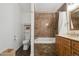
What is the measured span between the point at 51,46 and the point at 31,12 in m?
0.79

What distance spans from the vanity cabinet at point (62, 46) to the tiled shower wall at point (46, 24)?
17cm

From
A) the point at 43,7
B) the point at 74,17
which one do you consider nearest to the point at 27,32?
the point at 43,7

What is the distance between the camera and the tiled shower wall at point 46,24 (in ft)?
7.45

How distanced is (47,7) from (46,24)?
0.33 meters

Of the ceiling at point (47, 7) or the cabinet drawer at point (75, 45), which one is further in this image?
the ceiling at point (47, 7)

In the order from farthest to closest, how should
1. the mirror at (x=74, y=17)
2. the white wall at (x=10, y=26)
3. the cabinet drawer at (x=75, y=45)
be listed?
the mirror at (x=74, y=17) < the white wall at (x=10, y=26) < the cabinet drawer at (x=75, y=45)

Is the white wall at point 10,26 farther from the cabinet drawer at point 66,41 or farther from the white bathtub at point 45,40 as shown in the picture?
the cabinet drawer at point 66,41

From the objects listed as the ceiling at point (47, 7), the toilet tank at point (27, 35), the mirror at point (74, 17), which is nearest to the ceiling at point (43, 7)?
the ceiling at point (47, 7)

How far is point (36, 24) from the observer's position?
231cm

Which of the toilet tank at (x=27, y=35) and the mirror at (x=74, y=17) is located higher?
the mirror at (x=74, y=17)

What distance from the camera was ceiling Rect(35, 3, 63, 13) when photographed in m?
2.12

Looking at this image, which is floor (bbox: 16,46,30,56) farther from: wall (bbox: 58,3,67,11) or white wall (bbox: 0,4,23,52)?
wall (bbox: 58,3,67,11)

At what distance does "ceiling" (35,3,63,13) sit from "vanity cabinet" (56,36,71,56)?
56 centimetres

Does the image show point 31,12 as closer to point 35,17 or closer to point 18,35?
point 35,17
